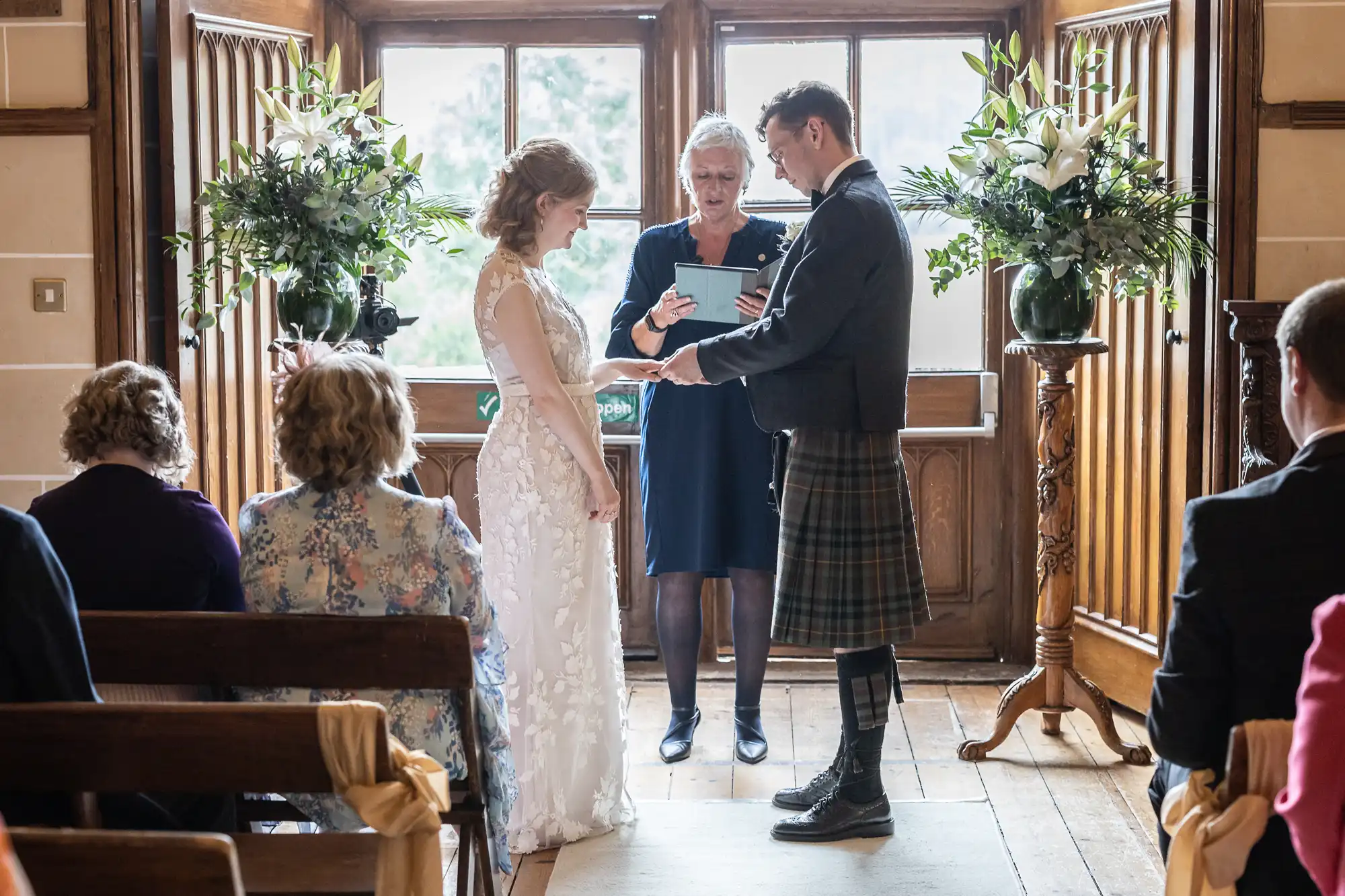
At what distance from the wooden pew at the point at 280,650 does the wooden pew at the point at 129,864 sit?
76cm

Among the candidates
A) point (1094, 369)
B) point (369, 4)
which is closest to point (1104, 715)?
point (1094, 369)

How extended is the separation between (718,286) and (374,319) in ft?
3.27

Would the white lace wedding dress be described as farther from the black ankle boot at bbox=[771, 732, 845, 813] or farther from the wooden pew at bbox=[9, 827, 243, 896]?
the wooden pew at bbox=[9, 827, 243, 896]

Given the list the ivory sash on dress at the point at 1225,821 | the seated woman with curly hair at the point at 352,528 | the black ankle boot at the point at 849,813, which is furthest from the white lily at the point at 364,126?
the ivory sash on dress at the point at 1225,821

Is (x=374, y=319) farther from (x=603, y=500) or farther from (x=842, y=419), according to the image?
(x=842, y=419)

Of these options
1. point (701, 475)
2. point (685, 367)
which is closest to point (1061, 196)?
point (685, 367)

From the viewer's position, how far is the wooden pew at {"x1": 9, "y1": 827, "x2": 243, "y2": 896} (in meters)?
Result: 1.29

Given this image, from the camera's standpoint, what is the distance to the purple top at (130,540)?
224 centimetres

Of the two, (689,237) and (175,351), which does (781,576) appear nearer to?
(689,237)

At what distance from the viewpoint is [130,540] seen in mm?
2254

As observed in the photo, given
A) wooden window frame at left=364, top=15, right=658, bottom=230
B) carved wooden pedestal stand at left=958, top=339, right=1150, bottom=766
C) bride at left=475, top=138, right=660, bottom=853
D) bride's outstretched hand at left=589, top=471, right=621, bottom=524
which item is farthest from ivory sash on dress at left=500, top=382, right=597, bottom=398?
wooden window frame at left=364, top=15, right=658, bottom=230

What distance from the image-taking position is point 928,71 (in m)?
4.32

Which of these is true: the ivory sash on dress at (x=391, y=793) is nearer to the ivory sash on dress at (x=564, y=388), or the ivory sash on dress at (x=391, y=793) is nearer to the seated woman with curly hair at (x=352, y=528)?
the seated woman with curly hair at (x=352, y=528)

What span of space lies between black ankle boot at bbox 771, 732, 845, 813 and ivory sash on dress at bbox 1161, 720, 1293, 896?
136 centimetres
